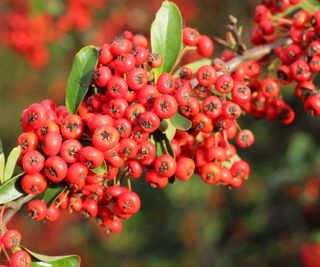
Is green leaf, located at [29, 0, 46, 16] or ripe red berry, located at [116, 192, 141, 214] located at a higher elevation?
ripe red berry, located at [116, 192, 141, 214]

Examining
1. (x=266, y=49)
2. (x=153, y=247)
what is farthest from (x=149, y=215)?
(x=266, y=49)

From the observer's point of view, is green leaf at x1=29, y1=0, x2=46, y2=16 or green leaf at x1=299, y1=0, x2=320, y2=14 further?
green leaf at x1=29, y1=0, x2=46, y2=16

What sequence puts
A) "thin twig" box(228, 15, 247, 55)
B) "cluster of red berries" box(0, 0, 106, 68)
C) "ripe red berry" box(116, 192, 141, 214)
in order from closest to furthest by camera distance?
"ripe red berry" box(116, 192, 141, 214) → "thin twig" box(228, 15, 247, 55) → "cluster of red berries" box(0, 0, 106, 68)

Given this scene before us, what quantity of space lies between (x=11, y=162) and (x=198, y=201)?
5.20 meters

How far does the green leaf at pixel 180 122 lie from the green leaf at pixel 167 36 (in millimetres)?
231

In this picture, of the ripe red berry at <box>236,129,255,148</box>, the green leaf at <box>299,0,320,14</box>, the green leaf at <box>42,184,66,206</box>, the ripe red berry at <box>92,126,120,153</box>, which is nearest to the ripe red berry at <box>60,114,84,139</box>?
the ripe red berry at <box>92,126,120,153</box>

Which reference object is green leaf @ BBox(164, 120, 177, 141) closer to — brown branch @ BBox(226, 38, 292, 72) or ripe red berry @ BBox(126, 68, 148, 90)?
ripe red berry @ BBox(126, 68, 148, 90)

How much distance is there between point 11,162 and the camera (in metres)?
2.04

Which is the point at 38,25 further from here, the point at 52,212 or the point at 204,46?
the point at 52,212

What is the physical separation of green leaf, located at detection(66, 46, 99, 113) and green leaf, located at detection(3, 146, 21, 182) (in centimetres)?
28

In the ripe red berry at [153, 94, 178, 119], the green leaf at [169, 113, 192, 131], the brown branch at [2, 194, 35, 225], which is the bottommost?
the brown branch at [2, 194, 35, 225]

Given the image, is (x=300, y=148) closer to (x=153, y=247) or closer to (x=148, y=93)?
(x=153, y=247)

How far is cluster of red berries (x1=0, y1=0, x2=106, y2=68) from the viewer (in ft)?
17.0

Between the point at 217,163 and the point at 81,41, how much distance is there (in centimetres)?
435
